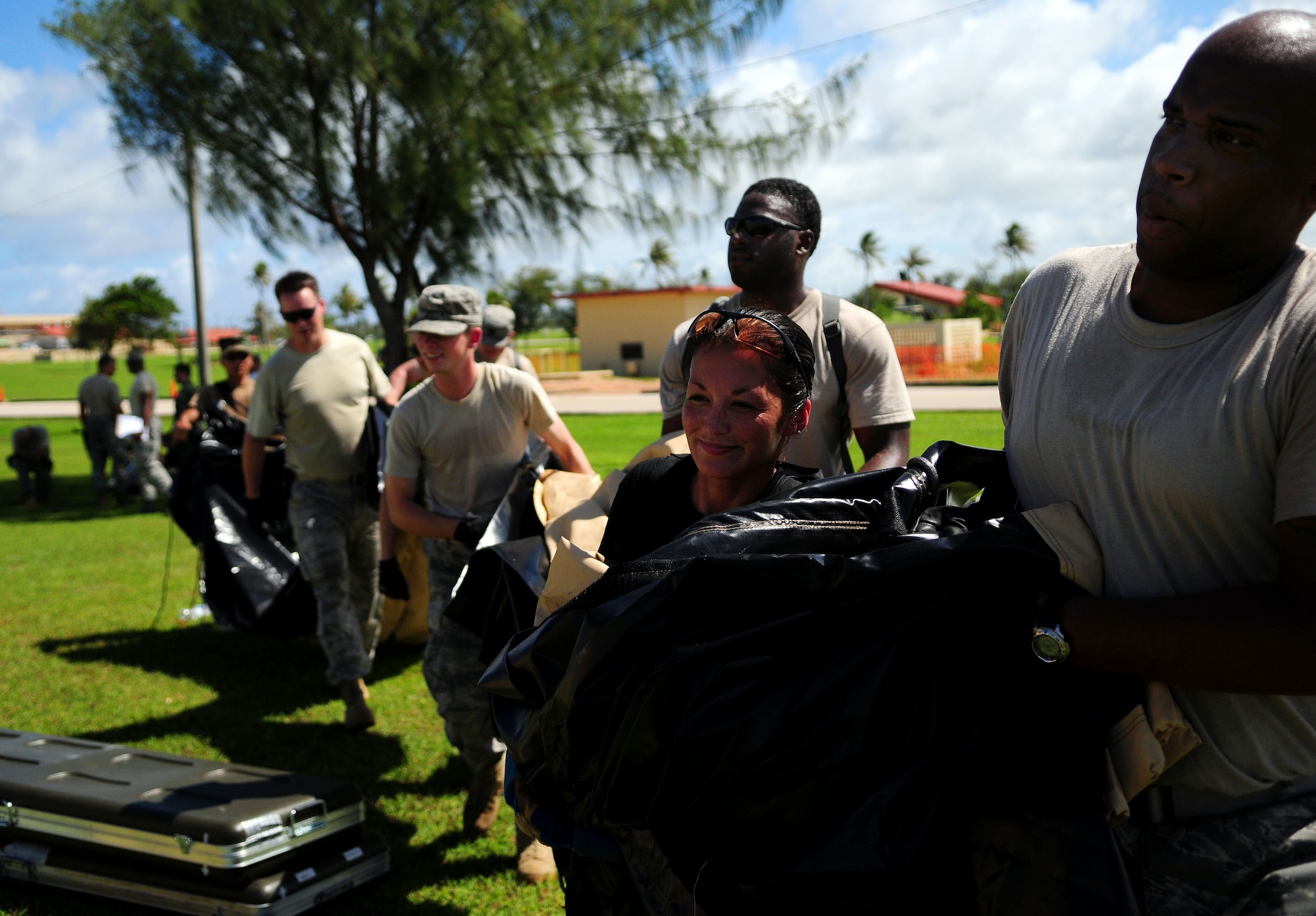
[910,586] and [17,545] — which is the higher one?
[910,586]

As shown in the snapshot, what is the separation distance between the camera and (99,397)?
46.5 feet

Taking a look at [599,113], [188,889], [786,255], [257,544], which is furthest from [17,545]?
[786,255]

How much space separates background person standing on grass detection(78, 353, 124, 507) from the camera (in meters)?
14.1

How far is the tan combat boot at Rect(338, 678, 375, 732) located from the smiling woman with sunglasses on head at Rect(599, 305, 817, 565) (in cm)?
367

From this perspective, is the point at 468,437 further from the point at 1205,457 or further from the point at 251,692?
the point at 1205,457

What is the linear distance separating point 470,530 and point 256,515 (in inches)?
125

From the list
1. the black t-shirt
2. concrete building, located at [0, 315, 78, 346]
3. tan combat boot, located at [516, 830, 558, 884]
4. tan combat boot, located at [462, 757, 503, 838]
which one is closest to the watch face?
the black t-shirt

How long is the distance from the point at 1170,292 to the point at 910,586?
2.01 feet

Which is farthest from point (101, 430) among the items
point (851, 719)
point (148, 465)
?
point (851, 719)

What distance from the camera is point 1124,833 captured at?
5.20 feet

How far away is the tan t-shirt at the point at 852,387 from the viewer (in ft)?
11.1

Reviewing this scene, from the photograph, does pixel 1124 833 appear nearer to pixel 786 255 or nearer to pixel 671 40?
pixel 786 255

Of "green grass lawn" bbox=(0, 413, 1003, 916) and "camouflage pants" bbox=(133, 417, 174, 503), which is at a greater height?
"camouflage pants" bbox=(133, 417, 174, 503)

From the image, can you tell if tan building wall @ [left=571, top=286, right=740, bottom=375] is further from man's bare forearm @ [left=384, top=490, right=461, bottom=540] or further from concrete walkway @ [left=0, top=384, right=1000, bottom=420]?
man's bare forearm @ [left=384, top=490, right=461, bottom=540]
